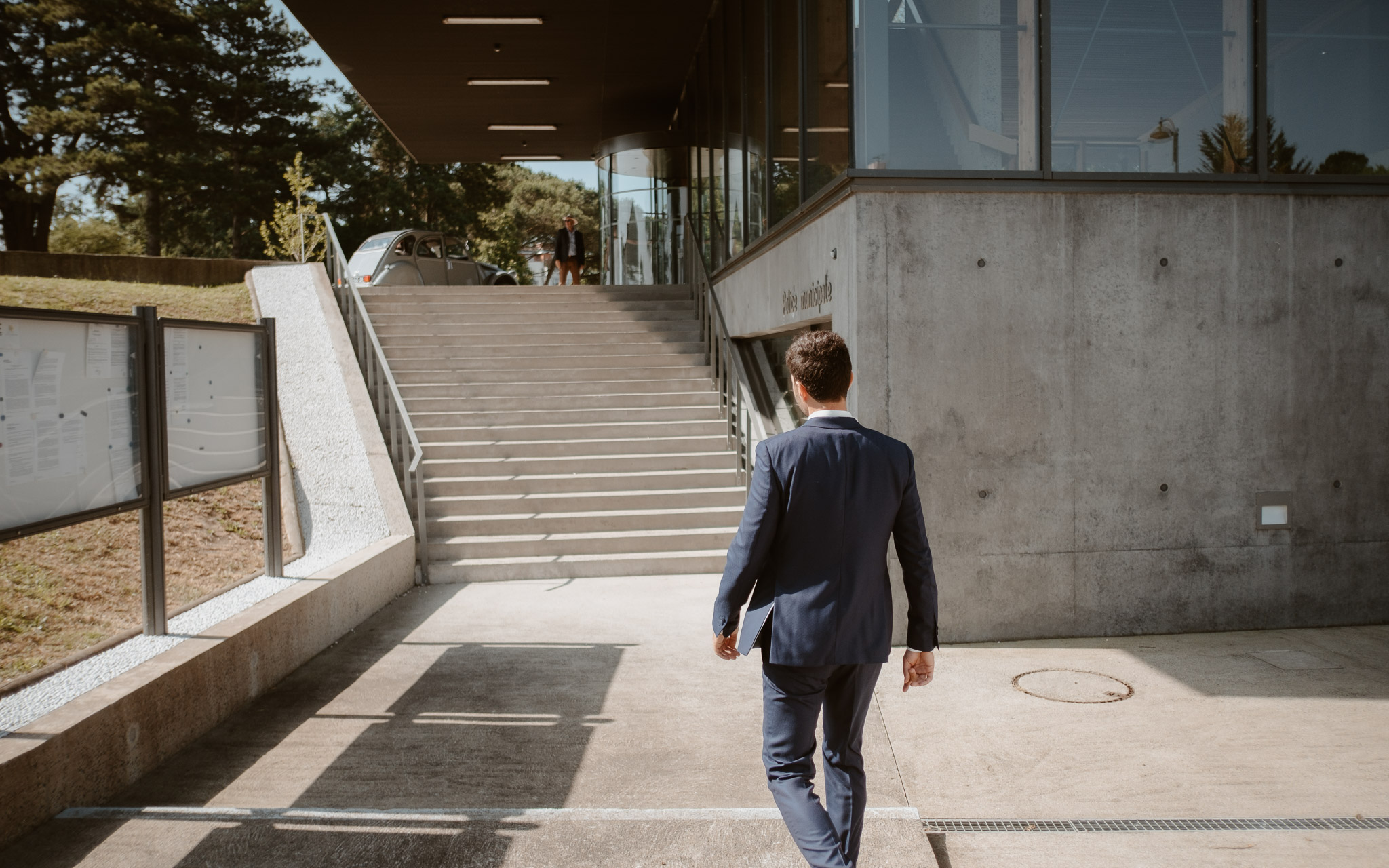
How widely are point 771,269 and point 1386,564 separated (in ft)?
18.1

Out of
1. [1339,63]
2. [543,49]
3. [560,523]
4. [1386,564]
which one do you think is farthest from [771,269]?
[543,49]

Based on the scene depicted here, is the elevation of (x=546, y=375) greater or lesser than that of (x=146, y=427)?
greater

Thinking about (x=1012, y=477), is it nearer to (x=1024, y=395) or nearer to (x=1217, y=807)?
(x=1024, y=395)

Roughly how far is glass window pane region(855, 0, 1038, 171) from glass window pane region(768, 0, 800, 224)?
204cm

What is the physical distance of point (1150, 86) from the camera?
22.7 ft

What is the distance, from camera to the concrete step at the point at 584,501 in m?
9.77

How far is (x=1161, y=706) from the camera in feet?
17.3

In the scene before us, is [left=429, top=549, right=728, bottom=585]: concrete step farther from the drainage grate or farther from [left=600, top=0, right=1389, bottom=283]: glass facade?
the drainage grate

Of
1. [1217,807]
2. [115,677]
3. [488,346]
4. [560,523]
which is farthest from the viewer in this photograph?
[488,346]

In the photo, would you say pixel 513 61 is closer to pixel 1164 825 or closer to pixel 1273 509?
pixel 1273 509

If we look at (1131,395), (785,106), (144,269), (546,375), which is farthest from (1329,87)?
(144,269)

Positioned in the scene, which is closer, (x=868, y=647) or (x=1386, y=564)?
(x=868, y=647)

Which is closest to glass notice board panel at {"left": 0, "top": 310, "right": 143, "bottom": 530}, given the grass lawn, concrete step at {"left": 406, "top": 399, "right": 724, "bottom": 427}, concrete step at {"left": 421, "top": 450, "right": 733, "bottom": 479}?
the grass lawn

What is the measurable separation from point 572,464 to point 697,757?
626cm
